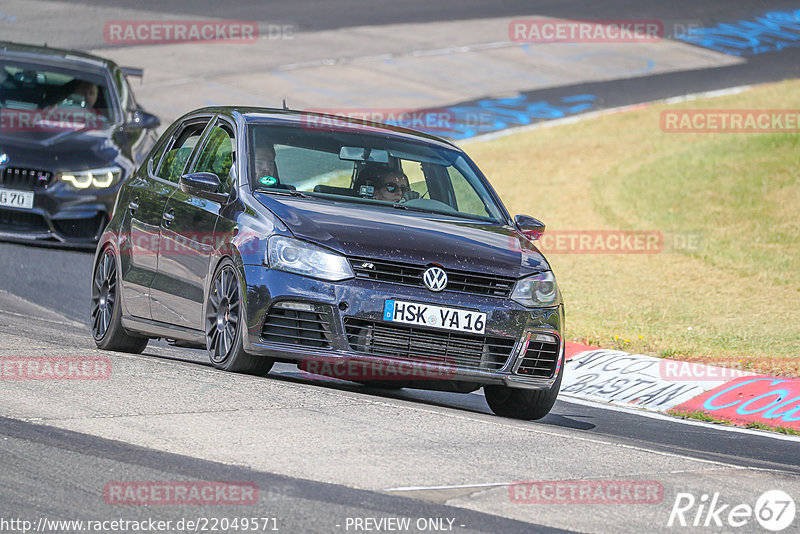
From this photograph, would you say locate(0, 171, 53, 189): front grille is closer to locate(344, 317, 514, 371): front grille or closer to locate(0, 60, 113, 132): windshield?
locate(0, 60, 113, 132): windshield

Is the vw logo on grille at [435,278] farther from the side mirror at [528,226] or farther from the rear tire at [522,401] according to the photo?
the side mirror at [528,226]

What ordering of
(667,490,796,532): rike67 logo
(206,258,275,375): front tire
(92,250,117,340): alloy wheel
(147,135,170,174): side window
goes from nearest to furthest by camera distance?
1. (667,490,796,532): rike67 logo
2. (206,258,275,375): front tire
3. (92,250,117,340): alloy wheel
4. (147,135,170,174): side window

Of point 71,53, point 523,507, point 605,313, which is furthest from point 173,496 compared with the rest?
point 71,53

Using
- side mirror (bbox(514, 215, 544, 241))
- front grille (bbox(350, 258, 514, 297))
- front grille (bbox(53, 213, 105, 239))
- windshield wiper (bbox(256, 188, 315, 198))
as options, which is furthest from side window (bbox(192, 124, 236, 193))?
front grille (bbox(53, 213, 105, 239))

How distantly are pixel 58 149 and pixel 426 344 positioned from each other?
682cm

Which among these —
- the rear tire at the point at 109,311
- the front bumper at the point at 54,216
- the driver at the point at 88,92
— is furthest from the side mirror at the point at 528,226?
the driver at the point at 88,92

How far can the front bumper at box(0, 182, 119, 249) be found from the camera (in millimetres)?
13203

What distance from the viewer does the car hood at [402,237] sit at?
7754 millimetres

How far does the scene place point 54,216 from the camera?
13234mm

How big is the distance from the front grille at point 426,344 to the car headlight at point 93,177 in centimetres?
638

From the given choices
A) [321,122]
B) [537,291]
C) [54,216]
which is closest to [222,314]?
[321,122]

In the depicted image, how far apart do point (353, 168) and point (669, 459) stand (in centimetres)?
300

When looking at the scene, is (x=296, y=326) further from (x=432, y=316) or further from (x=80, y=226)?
(x=80, y=226)

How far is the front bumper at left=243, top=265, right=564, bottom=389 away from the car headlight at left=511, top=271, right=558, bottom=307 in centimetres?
6
